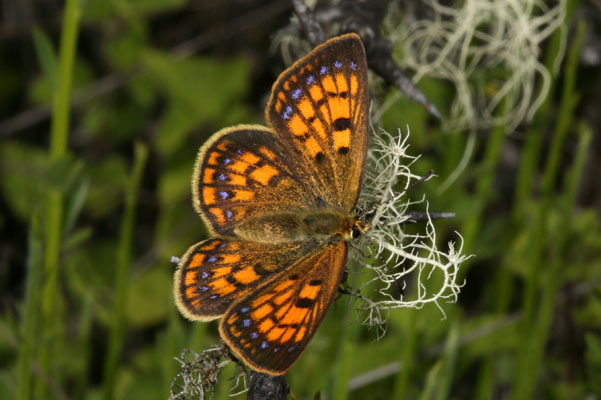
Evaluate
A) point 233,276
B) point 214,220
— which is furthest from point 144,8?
point 233,276

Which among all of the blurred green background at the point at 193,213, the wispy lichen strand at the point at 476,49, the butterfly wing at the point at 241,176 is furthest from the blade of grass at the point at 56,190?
the wispy lichen strand at the point at 476,49

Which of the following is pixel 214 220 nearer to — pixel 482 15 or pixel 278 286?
pixel 278 286

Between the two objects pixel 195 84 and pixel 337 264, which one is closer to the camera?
pixel 337 264

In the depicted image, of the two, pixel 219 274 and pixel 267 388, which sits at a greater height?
pixel 219 274

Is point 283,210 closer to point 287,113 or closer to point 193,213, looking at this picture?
point 287,113

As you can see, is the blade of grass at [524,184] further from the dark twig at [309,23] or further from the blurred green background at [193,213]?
the dark twig at [309,23]

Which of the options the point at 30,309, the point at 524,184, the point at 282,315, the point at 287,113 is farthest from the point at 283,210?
the point at 524,184

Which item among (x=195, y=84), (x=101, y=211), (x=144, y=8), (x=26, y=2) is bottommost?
(x=101, y=211)

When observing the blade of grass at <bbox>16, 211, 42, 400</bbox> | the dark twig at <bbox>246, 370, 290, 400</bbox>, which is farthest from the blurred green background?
the dark twig at <bbox>246, 370, 290, 400</bbox>
